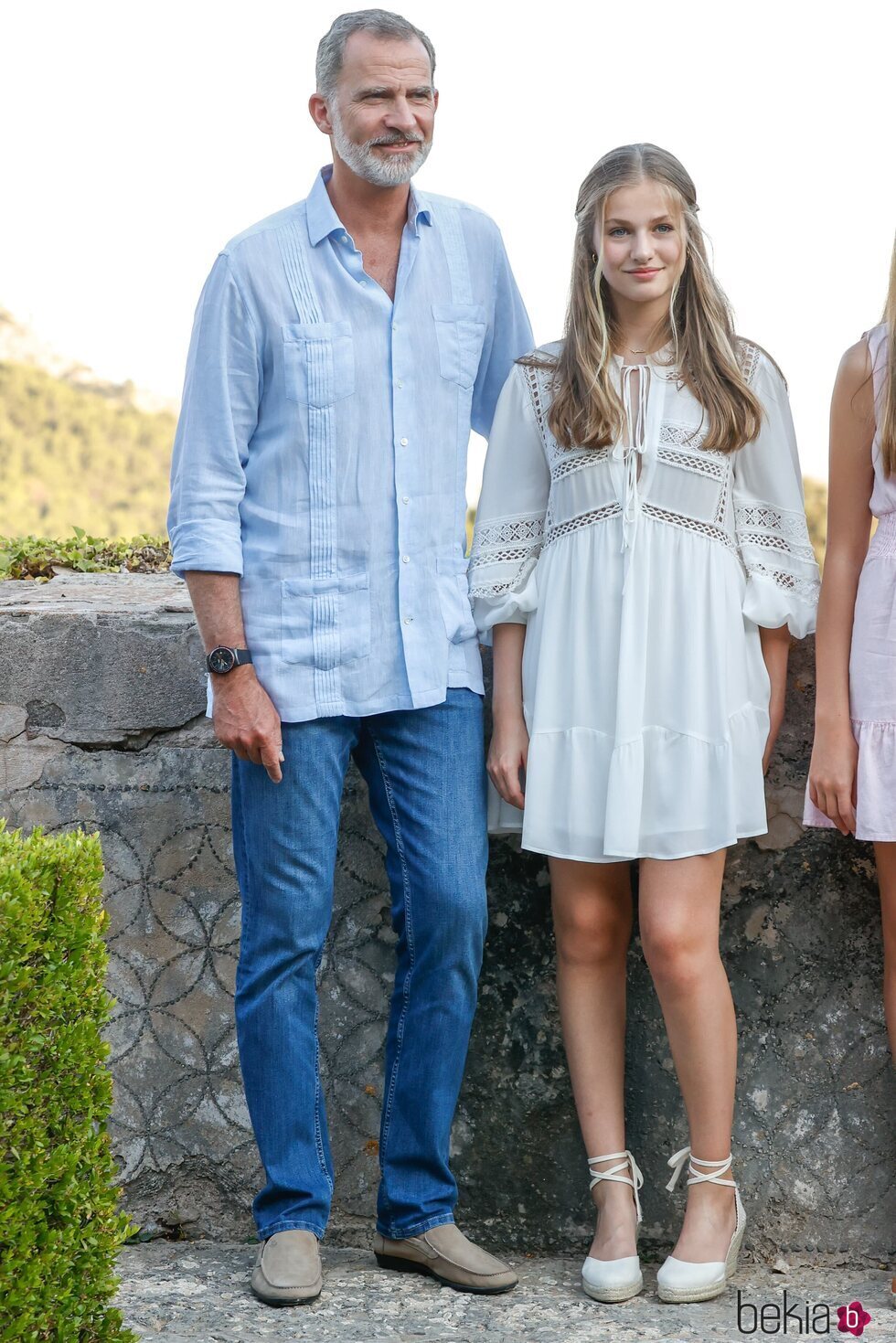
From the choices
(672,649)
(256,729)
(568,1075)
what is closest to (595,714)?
(672,649)

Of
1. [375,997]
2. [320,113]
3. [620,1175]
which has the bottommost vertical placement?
[620,1175]

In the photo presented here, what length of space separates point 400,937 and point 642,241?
1341 millimetres

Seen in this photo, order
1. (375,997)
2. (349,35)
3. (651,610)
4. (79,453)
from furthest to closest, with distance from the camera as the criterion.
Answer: (79,453), (375,997), (349,35), (651,610)

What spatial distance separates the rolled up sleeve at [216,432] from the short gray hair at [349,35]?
41 centimetres

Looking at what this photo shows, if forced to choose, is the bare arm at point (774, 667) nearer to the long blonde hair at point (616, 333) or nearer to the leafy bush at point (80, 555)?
the long blonde hair at point (616, 333)

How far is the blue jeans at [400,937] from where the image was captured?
2.47 metres

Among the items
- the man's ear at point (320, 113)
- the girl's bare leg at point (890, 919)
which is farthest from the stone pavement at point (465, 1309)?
the man's ear at point (320, 113)

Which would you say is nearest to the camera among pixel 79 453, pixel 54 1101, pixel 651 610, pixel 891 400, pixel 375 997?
pixel 54 1101

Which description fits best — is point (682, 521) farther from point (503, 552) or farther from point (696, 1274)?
point (696, 1274)

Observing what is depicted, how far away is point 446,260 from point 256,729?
0.98 m

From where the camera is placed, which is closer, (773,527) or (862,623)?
(862,623)

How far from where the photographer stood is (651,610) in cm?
243

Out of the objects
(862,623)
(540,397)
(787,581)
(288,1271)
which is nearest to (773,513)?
(787,581)

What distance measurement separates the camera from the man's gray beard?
2.50 metres
